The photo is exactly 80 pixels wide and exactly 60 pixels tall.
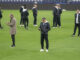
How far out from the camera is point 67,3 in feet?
144

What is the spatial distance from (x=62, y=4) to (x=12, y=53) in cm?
2807

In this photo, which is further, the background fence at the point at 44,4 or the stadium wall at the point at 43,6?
the background fence at the point at 44,4

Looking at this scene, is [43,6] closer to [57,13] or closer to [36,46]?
[57,13]

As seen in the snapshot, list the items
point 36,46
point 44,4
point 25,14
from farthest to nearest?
point 44,4 → point 25,14 → point 36,46

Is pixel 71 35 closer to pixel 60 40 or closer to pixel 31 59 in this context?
pixel 60 40

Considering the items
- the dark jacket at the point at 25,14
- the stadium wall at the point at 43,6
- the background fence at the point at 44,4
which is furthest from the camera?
the background fence at the point at 44,4

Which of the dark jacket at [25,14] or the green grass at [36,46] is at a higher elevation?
the dark jacket at [25,14]

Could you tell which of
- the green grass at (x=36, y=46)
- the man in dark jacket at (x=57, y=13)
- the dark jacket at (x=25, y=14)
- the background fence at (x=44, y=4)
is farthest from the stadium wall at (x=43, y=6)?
the dark jacket at (x=25, y=14)

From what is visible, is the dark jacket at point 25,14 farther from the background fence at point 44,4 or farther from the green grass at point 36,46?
the background fence at point 44,4

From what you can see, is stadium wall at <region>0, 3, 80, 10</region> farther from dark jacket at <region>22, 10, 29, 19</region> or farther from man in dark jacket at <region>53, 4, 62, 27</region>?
dark jacket at <region>22, 10, 29, 19</region>

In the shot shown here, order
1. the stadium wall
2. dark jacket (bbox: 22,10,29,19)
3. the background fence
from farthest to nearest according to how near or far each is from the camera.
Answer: the background fence → the stadium wall → dark jacket (bbox: 22,10,29,19)

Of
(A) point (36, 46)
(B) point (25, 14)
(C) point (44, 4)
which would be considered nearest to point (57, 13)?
(B) point (25, 14)

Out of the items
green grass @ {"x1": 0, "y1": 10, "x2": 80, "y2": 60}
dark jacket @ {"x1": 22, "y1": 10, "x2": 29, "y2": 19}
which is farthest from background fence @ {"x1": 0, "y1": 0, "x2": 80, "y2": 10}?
dark jacket @ {"x1": 22, "y1": 10, "x2": 29, "y2": 19}

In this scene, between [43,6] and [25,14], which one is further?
[43,6]
